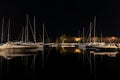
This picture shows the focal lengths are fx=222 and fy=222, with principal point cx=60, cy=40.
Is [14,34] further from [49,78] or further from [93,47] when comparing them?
[49,78]

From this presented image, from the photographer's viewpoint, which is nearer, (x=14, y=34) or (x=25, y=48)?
(x=25, y=48)

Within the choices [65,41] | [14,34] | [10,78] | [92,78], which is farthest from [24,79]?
[65,41]

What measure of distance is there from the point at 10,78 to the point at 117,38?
97.0 metres

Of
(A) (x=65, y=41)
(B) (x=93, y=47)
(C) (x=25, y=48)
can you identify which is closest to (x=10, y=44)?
(C) (x=25, y=48)

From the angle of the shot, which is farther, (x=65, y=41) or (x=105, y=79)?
(x=65, y=41)

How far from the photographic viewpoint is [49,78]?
13914 mm

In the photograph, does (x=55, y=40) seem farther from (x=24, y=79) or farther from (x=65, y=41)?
(x=24, y=79)

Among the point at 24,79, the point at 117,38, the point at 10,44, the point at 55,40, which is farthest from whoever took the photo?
the point at 55,40

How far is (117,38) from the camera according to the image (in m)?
106

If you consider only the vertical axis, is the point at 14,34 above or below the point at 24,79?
above

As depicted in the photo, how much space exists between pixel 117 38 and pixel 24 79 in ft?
318

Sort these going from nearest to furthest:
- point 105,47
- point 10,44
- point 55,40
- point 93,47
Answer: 1. point 10,44
2. point 105,47
3. point 93,47
4. point 55,40

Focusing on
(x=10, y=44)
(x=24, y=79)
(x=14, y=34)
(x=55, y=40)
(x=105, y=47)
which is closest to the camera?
(x=24, y=79)

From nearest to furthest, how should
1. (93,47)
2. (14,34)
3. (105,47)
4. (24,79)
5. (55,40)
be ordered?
1. (24,79)
2. (105,47)
3. (93,47)
4. (14,34)
5. (55,40)
